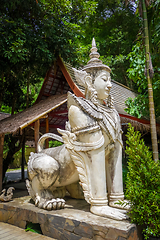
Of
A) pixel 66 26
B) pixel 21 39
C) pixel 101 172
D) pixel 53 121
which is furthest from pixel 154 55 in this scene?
pixel 53 121

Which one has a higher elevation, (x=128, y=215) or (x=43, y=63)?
(x=43, y=63)

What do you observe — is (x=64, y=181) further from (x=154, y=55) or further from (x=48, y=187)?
(x=154, y=55)

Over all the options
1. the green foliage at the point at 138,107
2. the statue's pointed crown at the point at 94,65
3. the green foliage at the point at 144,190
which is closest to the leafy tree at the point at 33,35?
the green foliage at the point at 138,107

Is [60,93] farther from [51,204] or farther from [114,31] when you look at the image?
[114,31]

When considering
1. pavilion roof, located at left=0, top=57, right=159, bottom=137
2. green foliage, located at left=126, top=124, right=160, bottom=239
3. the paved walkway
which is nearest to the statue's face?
green foliage, located at left=126, top=124, right=160, bottom=239

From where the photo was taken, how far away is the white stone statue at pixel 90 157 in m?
2.42

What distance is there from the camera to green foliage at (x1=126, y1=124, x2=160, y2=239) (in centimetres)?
199

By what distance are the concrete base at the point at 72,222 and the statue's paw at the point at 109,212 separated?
0.15ft

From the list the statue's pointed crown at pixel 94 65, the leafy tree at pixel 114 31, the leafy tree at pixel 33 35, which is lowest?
the statue's pointed crown at pixel 94 65

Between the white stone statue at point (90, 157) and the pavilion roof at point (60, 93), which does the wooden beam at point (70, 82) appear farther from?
the white stone statue at point (90, 157)

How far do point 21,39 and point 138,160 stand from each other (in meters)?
5.16

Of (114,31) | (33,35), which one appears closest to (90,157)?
(33,35)

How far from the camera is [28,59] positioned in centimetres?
A: 680

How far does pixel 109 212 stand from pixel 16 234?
4.61ft
